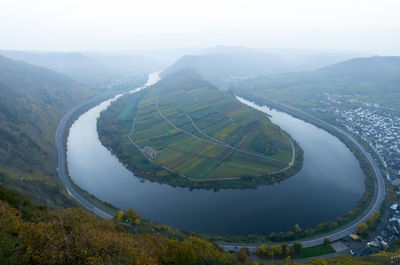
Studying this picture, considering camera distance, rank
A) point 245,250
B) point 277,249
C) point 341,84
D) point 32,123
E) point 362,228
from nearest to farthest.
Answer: point 277,249 < point 245,250 < point 362,228 < point 32,123 < point 341,84

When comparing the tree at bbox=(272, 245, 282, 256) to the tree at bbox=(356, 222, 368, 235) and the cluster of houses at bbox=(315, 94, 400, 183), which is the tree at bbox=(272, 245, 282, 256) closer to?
the tree at bbox=(356, 222, 368, 235)

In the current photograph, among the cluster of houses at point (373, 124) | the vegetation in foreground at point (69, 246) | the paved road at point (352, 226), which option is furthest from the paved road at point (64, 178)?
the cluster of houses at point (373, 124)

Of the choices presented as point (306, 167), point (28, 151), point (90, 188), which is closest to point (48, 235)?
point (90, 188)

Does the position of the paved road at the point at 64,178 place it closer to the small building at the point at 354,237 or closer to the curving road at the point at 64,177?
the curving road at the point at 64,177

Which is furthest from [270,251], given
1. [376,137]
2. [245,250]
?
[376,137]

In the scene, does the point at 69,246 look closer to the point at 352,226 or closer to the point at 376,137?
the point at 352,226

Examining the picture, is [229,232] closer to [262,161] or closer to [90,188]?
[262,161]
